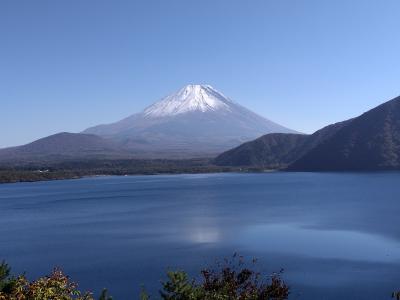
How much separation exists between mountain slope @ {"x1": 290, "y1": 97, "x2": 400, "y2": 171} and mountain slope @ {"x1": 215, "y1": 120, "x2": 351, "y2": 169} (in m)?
12.7

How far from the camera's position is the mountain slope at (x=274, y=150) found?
117812mm

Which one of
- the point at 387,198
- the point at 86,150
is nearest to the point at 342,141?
the point at 387,198

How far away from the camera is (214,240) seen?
25.8 meters

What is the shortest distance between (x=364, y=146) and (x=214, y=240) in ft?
237

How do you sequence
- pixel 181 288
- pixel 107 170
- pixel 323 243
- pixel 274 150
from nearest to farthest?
1. pixel 181 288
2. pixel 323 243
3. pixel 107 170
4. pixel 274 150

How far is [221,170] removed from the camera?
10962 cm

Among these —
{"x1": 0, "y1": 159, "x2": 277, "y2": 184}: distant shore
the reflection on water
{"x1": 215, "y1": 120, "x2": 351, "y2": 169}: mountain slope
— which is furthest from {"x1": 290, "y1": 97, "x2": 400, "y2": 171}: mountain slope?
the reflection on water

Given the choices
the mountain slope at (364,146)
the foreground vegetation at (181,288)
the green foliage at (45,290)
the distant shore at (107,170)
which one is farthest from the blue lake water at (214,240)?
the distant shore at (107,170)

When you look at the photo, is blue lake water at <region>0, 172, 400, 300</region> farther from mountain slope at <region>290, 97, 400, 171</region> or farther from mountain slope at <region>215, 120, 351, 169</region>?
mountain slope at <region>215, 120, 351, 169</region>

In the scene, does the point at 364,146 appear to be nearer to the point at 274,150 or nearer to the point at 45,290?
the point at 274,150

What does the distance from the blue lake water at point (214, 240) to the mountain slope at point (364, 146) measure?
143 feet

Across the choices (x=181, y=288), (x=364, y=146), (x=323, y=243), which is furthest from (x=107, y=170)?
(x=181, y=288)

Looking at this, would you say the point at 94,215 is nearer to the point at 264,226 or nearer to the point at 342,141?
the point at 264,226

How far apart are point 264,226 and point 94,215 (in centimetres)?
1393
